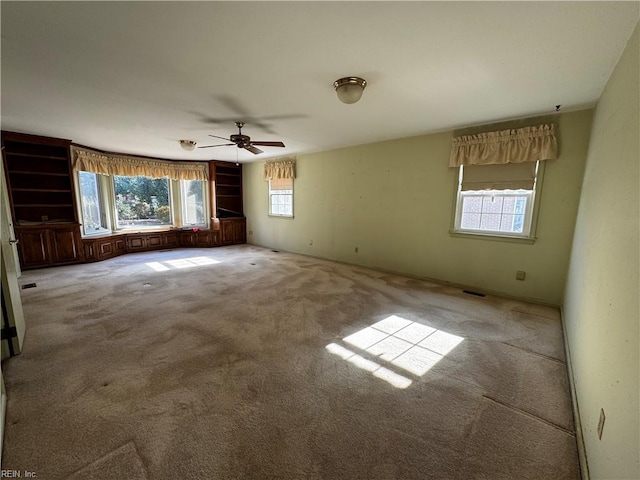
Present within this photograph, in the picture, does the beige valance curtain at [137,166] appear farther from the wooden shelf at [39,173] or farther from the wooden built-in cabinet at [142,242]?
the wooden built-in cabinet at [142,242]

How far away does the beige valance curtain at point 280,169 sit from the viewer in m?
6.05

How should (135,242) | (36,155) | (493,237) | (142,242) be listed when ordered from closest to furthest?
(493,237) < (36,155) < (135,242) < (142,242)

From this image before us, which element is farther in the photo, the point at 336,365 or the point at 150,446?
the point at 336,365

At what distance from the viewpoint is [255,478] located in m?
1.25

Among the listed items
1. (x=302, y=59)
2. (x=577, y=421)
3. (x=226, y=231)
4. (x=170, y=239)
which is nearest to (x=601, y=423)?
(x=577, y=421)

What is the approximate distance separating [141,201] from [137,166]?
88cm

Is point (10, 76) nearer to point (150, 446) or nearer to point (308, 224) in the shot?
point (150, 446)

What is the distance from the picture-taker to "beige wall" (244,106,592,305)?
316cm

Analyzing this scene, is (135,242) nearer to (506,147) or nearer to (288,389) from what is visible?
(288,389)

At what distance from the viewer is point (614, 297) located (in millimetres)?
1299

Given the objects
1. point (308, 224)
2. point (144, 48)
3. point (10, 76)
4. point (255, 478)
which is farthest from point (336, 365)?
point (308, 224)

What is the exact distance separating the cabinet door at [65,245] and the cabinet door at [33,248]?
0.09 metres

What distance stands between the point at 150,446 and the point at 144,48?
2487 millimetres

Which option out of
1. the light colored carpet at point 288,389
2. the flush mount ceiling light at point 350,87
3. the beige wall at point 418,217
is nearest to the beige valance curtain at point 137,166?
the beige wall at point 418,217
